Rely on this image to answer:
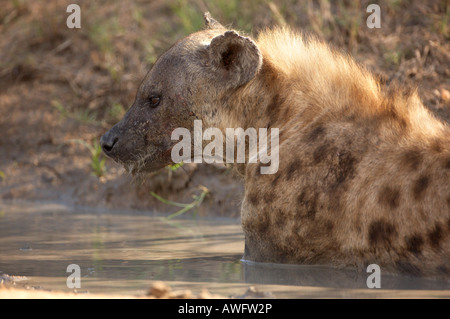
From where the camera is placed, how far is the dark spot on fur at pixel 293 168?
3.96m

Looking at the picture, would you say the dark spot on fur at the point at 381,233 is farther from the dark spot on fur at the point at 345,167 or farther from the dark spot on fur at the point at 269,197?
the dark spot on fur at the point at 269,197

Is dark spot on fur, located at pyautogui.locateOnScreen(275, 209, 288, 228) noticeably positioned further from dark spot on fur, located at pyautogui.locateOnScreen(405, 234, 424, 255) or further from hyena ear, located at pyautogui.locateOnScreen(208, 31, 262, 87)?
hyena ear, located at pyautogui.locateOnScreen(208, 31, 262, 87)

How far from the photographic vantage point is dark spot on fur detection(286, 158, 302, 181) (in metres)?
3.96

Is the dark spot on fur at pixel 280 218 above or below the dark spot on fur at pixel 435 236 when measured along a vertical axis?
above

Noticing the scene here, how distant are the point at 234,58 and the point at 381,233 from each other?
1.31 metres

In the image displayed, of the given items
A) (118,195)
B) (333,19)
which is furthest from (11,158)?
(333,19)

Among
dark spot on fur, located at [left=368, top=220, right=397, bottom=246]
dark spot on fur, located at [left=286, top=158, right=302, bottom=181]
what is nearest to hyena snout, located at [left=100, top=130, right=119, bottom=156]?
dark spot on fur, located at [left=286, top=158, right=302, bottom=181]

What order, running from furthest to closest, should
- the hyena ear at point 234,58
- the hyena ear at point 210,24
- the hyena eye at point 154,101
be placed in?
the hyena ear at point 210,24 < the hyena eye at point 154,101 < the hyena ear at point 234,58

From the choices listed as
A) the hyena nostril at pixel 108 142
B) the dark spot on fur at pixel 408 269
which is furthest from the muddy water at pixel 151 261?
the hyena nostril at pixel 108 142

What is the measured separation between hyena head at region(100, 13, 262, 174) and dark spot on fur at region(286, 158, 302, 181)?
23.2 inches

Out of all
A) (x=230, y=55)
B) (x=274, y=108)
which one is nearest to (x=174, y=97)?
(x=230, y=55)

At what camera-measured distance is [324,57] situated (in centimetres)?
440
